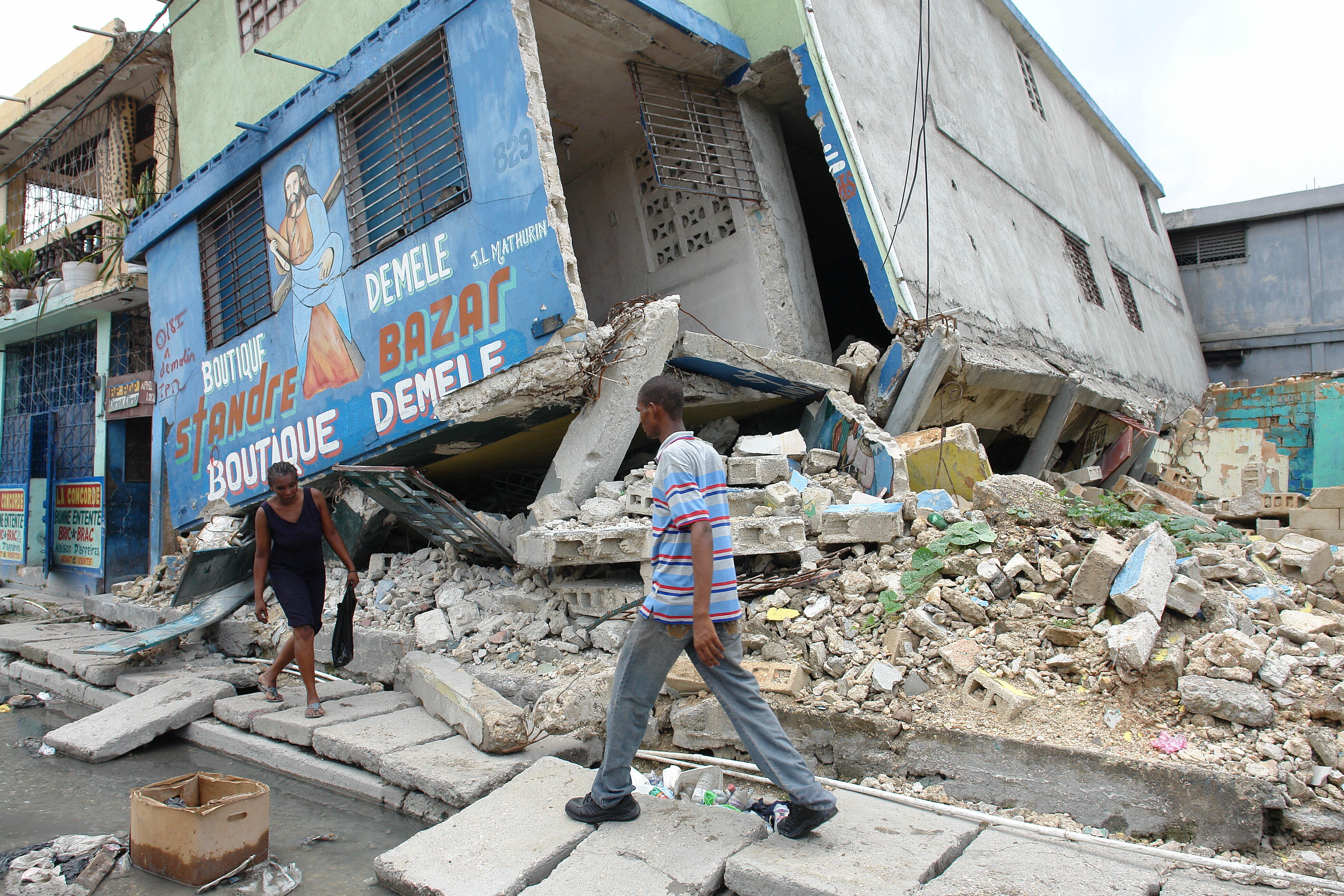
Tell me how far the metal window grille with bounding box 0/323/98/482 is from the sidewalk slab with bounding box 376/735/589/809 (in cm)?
994

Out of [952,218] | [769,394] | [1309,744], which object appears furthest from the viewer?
[952,218]

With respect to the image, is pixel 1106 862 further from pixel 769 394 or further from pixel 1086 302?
pixel 1086 302

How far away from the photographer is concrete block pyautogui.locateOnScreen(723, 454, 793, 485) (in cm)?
553

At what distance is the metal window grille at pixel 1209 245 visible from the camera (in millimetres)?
20172

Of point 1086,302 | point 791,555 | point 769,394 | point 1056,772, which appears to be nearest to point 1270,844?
point 1056,772

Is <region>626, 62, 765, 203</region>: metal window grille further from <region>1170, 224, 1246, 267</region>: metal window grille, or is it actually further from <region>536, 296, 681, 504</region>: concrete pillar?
<region>1170, 224, 1246, 267</region>: metal window grille

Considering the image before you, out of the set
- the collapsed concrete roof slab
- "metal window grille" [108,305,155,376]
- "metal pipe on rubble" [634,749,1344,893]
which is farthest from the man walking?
"metal window grille" [108,305,155,376]

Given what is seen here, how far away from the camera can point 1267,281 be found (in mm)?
19516

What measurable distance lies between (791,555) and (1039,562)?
52.4 inches

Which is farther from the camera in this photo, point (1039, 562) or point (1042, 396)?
point (1042, 396)

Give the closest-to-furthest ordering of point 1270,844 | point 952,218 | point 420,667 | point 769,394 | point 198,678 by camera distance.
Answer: point 1270,844
point 420,667
point 198,678
point 769,394
point 952,218

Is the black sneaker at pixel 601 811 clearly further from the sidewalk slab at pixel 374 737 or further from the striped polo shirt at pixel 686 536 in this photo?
the sidewalk slab at pixel 374 737

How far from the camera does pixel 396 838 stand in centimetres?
331

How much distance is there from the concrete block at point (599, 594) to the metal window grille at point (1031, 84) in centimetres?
1221
